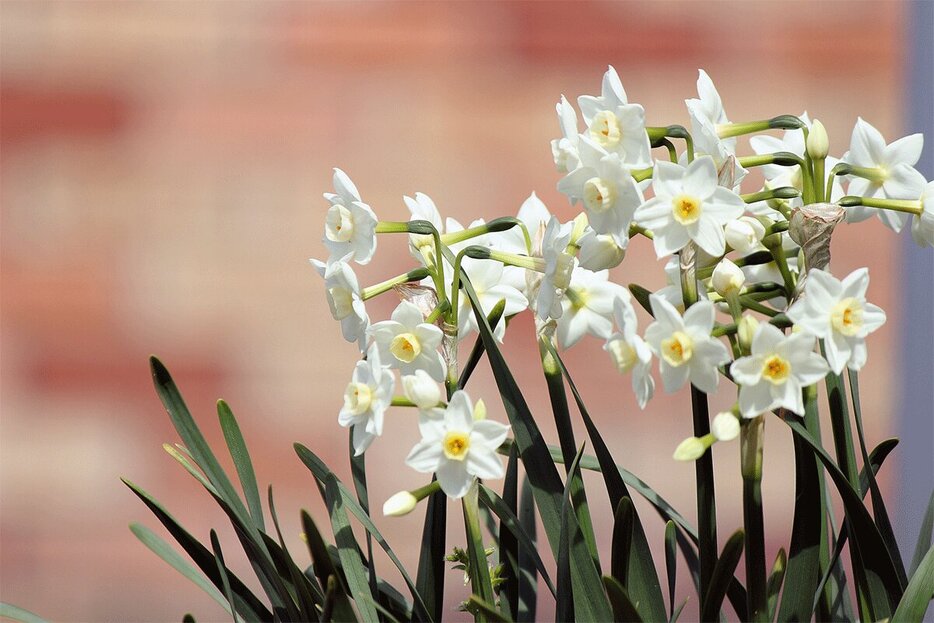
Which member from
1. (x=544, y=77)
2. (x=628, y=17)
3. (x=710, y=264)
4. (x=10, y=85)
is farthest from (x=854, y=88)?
(x=10, y=85)

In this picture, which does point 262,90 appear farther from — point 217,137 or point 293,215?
point 293,215

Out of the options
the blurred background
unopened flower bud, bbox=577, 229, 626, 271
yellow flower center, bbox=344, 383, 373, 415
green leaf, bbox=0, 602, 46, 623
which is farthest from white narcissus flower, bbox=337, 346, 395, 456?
the blurred background

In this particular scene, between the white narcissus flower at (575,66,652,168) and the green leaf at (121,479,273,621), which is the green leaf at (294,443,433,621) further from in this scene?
→ the white narcissus flower at (575,66,652,168)

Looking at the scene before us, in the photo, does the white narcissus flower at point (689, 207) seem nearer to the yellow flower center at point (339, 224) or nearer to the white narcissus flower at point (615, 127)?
the white narcissus flower at point (615, 127)

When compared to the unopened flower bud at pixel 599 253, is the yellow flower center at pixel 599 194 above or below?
above

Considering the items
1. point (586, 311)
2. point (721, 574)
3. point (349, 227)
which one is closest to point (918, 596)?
point (721, 574)

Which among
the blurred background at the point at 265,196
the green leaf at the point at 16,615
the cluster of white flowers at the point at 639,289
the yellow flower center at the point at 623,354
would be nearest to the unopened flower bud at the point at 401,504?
the cluster of white flowers at the point at 639,289

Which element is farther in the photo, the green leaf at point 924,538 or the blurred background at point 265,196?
the blurred background at point 265,196
